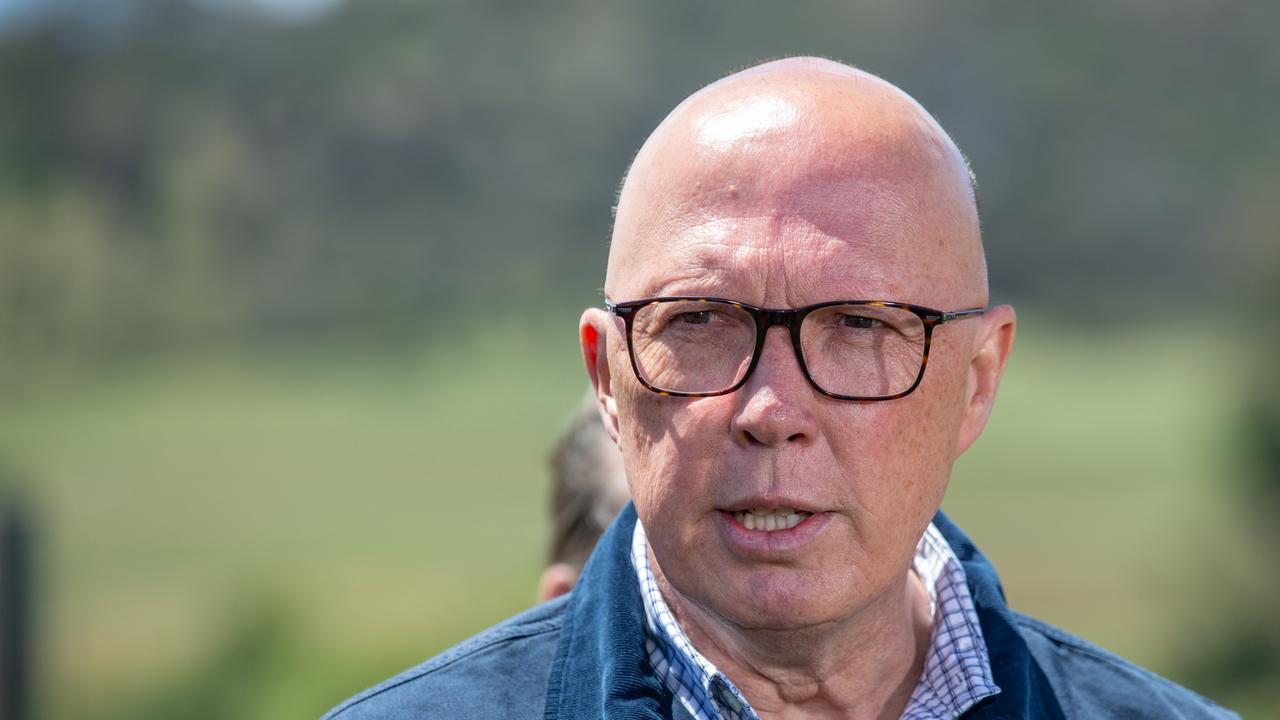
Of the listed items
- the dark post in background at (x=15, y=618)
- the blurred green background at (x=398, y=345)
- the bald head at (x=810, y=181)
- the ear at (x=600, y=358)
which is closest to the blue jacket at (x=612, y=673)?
the ear at (x=600, y=358)

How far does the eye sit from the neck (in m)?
0.38

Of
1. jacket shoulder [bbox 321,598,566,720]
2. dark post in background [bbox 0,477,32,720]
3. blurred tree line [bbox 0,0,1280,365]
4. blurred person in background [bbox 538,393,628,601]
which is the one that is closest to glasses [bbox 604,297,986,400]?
jacket shoulder [bbox 321,598,566,720]

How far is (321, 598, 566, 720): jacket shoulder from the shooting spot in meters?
1.76

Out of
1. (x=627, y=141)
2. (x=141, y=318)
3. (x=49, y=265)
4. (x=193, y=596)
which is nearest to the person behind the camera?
(x=193, y=596)

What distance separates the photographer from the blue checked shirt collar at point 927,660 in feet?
5.68

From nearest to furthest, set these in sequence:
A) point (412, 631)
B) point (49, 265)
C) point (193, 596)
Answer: point (412, 631) < point (193, 596) < point (49, 265)

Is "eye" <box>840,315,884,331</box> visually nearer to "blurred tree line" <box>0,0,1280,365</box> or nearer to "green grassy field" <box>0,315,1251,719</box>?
"green grassy field" <box>0,315,1251,719</box>

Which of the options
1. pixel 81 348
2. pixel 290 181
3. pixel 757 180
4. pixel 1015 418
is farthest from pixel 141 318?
pixel 757 180

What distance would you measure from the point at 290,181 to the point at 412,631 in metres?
5.50

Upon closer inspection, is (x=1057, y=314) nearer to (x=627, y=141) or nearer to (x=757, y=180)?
(x=627, y=141)

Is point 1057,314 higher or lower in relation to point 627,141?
lower

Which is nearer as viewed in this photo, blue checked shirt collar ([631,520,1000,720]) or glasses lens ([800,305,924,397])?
glasses lens ([800,305,924,397])

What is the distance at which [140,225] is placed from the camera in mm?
12531

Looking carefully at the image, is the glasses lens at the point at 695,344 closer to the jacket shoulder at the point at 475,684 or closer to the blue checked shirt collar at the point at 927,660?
the blue checked shirt collar at the point at 927,660
